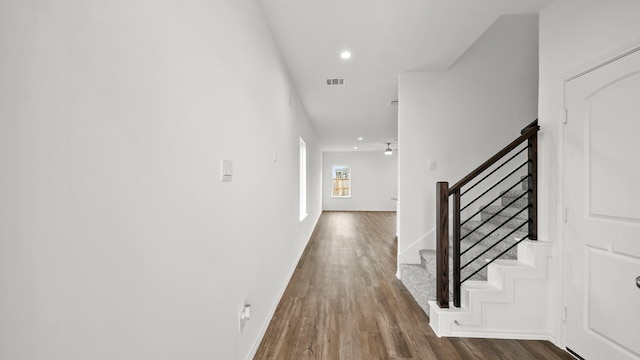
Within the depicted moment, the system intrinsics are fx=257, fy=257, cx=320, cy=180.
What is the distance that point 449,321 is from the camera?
81.0 inches

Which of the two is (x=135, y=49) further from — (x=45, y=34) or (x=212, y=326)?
(x=212, y=326)

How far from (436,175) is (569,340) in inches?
75.4

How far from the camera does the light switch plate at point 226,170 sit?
132 cm

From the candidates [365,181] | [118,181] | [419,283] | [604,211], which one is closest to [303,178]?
[419,283]

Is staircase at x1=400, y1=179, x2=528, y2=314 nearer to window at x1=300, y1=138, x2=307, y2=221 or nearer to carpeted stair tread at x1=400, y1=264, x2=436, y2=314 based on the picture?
carpeted stair tread at x1=400, y1=264, x2=436, y2=314

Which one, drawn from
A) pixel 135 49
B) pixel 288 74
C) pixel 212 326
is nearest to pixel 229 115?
pixel 135 49

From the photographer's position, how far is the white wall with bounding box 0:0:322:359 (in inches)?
19.0

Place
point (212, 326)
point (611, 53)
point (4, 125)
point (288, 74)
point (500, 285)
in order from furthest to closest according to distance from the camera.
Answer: point (288, 74)
point (500, 285)
point (611, 53)
point (212, 326)
point (4, 125)

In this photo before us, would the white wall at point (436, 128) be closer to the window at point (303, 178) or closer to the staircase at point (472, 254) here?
the staircase at point (472, 254)

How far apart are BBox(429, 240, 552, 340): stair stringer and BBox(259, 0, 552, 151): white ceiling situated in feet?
6.32

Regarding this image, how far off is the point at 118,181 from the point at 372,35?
2456mm

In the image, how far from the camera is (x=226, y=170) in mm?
1358

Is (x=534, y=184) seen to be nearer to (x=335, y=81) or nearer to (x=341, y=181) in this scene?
(x=335, y=81)

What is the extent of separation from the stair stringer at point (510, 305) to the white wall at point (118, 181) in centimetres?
172
